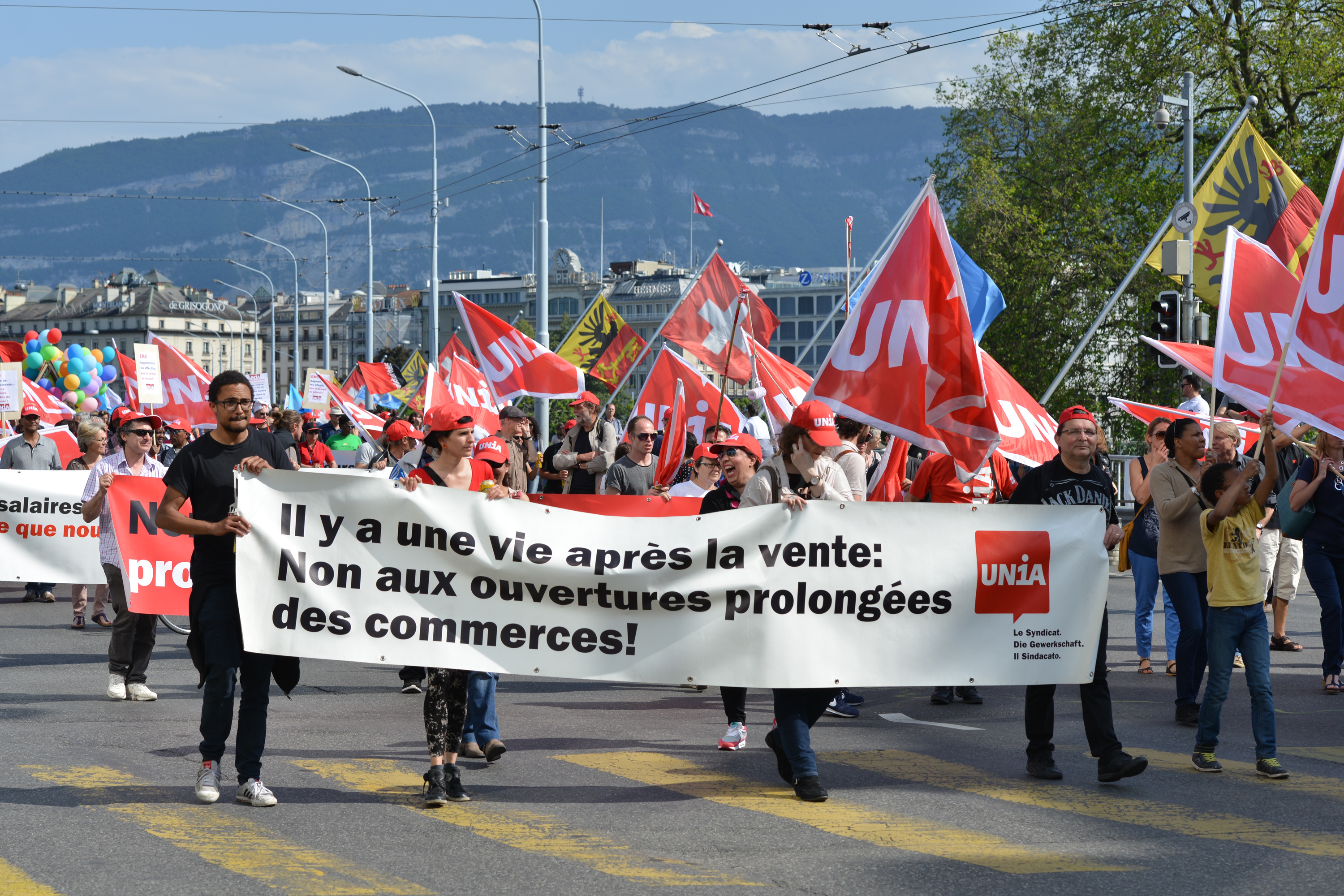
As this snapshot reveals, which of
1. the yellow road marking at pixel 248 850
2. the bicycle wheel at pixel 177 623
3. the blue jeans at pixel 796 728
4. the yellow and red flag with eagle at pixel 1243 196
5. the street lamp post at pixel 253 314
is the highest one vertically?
the street lamp post at pixel 253 314

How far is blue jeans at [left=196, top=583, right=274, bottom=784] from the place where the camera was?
260 inches

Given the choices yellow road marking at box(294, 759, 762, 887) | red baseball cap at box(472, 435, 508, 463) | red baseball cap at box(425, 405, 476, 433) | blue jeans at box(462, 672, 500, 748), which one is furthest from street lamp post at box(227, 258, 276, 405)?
red baseball cap at box(425, 405, 476, 433)

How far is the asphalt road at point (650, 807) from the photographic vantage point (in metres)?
5.52

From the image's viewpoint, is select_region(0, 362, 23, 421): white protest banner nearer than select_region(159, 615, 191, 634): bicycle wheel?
No

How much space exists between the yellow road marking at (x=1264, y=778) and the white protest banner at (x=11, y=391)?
55.7 feet

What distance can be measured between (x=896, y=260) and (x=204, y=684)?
4131 millimetres

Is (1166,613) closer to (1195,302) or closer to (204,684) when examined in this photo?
(204,684)

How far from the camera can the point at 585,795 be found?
22.7ft

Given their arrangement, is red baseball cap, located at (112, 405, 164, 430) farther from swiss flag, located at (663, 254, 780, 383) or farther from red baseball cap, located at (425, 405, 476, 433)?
swiss flag, located at (663, 254, 780, 383)

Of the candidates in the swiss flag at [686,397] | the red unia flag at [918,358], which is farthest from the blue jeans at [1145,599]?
the swiss flag at [686,397]

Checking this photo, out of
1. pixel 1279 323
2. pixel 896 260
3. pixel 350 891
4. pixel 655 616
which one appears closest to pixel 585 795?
pixel 655 616

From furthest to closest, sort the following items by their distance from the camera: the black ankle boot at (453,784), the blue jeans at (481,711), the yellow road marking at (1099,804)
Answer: the blue jeans at (481,711), the black ankle boot at (453,784), the yellow road marking at (1099,804)

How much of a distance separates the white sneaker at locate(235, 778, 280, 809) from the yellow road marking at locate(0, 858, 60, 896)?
1.15 m

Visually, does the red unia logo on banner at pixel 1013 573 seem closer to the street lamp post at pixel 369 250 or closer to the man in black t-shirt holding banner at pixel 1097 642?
the man in black t-shirt holding banner at pixel 1097 642
